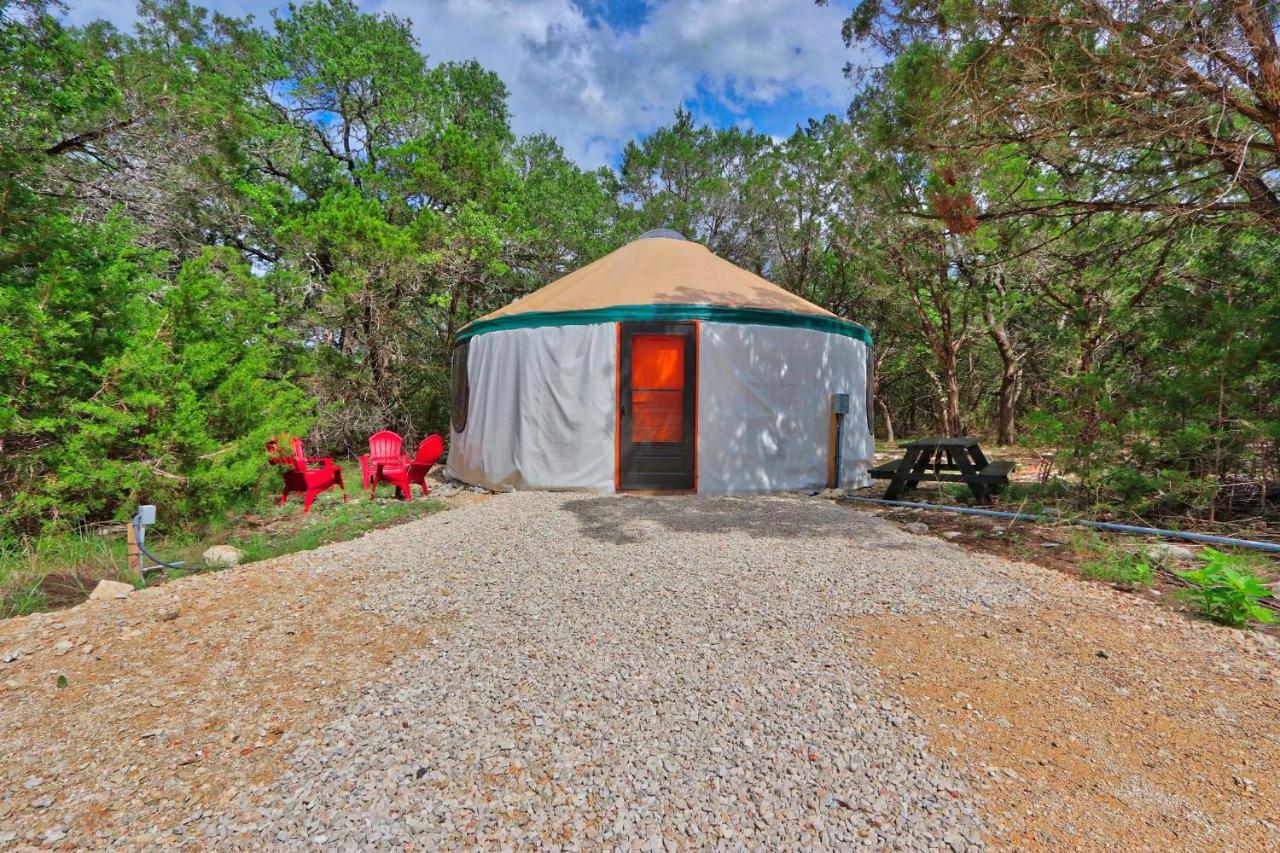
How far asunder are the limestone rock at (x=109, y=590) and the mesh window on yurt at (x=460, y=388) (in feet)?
12.4

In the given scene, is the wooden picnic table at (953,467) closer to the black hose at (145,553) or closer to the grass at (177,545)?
the grass at (177,545)

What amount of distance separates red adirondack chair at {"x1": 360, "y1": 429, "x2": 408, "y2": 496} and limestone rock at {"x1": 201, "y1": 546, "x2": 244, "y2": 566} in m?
2.04

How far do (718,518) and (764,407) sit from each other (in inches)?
71.3

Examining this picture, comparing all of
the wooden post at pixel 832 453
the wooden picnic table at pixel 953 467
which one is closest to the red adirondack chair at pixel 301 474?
the wooden post at pixel 832 453

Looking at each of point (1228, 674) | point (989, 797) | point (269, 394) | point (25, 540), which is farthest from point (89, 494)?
point (1228, 674)

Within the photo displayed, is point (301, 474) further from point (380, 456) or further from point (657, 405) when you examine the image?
point (657, 405)

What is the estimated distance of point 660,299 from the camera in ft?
17.6

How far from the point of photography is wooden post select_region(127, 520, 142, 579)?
2.72 m

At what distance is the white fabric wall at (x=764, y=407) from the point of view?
530 cm

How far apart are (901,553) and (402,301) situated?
8.19 m

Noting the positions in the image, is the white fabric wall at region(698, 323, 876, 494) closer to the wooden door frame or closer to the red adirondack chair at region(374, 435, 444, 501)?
the wooden door frame

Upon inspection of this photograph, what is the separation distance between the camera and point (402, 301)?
8398 millimetres

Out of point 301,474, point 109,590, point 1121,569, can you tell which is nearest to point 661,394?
point 301,474

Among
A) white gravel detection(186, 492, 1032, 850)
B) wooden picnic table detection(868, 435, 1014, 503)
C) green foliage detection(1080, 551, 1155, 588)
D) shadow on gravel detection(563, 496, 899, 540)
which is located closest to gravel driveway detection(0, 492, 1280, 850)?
white gravel detection(186, 492, 1032, 850)
